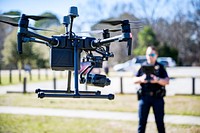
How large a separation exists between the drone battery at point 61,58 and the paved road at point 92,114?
219 inches

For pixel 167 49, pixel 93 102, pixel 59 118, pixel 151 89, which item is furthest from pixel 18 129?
pixel 167 49

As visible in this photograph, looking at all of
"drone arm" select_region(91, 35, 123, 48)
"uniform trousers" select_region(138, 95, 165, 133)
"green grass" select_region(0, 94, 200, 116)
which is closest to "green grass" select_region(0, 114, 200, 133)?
"green grass" select_region(0, 94, 200, 116)

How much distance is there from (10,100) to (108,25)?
32.4ft

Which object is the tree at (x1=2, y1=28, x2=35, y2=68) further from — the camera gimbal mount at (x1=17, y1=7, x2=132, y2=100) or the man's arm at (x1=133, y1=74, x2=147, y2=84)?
the camera gimbal mount at (x1=17, y1=7, x2=132, y2=100)

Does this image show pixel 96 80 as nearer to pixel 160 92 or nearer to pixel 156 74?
pixel 156 74

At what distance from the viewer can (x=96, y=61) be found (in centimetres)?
326

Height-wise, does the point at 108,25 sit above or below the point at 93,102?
above

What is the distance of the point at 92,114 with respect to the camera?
954 cm

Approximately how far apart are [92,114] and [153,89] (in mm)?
5103

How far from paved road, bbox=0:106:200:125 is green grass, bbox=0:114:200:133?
506 millimetres

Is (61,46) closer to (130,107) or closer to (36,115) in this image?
(36,115)

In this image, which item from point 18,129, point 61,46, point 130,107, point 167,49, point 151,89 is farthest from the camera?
point 167,49

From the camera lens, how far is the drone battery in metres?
2.99

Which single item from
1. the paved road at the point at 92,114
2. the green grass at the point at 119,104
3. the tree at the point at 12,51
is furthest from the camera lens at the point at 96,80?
the green grass at the point at 119,104
